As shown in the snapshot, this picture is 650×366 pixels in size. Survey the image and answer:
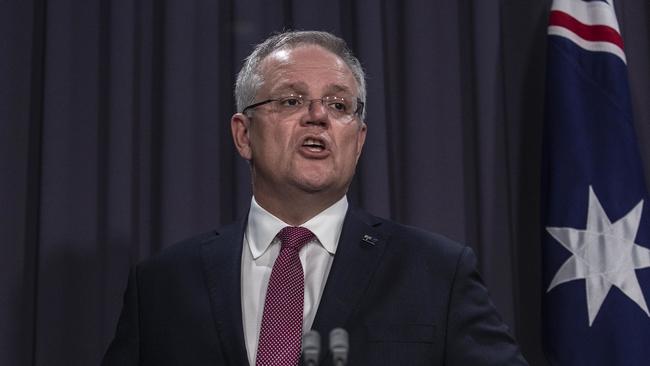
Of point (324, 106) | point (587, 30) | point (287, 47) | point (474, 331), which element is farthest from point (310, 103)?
point (587, 30)

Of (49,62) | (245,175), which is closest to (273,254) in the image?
(245,175)

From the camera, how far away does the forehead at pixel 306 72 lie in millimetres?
1842

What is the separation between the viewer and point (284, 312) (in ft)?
5.41

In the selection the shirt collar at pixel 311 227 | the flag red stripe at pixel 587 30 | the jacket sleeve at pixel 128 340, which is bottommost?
the jacket sleeve at pixel 128 340

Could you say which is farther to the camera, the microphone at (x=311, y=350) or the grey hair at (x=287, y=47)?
the grey hair at (x=287, y=47)

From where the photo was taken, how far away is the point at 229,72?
252 cm

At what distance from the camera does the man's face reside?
1799 mm

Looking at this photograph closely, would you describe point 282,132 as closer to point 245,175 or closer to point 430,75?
point 245,175

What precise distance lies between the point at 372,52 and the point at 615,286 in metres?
0.96

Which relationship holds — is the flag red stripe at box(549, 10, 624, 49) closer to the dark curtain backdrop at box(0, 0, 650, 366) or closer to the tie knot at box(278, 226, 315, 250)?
the dark curtain backdrop at box(0, 0, 650, 366)

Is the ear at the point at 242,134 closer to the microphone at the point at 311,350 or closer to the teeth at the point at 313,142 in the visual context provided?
the teeth at the point at 313,142

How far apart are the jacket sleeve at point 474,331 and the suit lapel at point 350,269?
18cm

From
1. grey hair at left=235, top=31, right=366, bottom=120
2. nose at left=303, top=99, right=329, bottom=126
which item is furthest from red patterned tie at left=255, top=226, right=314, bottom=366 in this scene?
grey hair at left=235, top=31, right=366, bottom=120

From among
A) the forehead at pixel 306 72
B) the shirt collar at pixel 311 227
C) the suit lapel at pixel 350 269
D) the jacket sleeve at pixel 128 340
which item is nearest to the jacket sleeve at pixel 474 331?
the suit lapel at pixel 350 269
